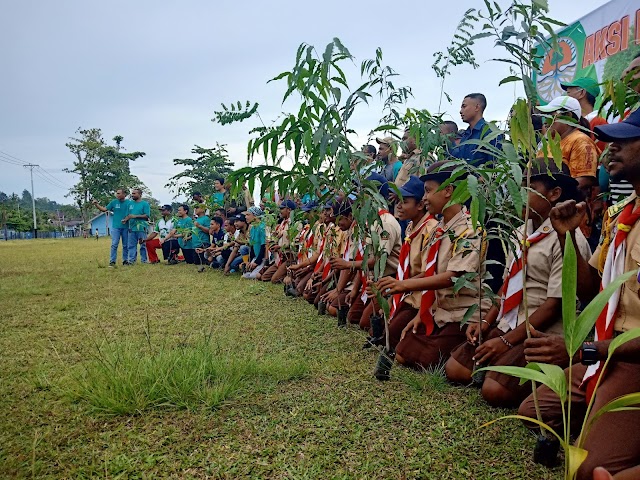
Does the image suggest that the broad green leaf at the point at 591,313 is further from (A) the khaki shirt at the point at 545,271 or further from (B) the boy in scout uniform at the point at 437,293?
(B) the boy in scout uniform at the point at 437,293

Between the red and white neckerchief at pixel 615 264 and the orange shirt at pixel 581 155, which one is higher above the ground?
the orange shirt at pixel 581 155

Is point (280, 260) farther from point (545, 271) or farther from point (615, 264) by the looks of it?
point (615, 264)

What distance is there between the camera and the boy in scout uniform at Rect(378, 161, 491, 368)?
3.09 meters

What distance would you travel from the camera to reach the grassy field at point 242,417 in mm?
2084

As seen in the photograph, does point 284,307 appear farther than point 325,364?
Yes

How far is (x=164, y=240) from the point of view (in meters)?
11.9

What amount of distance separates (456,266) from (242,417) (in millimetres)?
1558

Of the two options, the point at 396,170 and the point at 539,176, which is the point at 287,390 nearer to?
the point at 539,176

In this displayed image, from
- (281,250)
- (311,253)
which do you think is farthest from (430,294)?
(281,250)

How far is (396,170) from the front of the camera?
6074mm

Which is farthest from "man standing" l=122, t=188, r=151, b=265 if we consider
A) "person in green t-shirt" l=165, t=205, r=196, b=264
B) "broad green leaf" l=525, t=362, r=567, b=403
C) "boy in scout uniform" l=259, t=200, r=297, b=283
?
"broad green leaf" l=525, t=362, r=567, b=403

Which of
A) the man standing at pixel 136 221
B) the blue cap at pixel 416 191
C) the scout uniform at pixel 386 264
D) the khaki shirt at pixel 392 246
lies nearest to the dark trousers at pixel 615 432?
the blue cap at pixel 416 191

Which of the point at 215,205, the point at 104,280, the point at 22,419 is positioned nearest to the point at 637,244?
the point at 22,419

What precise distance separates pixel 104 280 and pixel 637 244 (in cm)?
807
